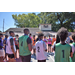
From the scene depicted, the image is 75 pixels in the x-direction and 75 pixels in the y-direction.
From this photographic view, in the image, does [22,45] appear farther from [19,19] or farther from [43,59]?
[19,19]

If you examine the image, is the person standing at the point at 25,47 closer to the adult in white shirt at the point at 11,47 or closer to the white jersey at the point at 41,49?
the white jersey at the point at 41,49

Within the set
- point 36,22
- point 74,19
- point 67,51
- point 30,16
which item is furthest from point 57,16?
point 67,51

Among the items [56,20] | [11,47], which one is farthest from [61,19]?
[11,47]

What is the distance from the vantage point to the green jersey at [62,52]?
1968 mm

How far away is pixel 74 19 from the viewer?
2694cm

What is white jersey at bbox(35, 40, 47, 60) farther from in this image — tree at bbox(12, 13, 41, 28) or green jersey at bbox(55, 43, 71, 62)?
tree at bbox(12, 13, 41, 28)

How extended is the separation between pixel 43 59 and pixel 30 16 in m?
44.0

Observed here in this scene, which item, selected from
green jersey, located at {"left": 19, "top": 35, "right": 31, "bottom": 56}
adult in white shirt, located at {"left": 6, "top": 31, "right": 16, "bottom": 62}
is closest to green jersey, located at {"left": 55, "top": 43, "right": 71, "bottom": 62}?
green jersey, located at {"left": 19, "top": 35, "right": 31, "bottom": 56}

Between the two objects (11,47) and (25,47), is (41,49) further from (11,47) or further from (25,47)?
(11,47)

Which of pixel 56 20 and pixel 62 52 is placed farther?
pixel 56 20

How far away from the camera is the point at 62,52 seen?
2004 mm

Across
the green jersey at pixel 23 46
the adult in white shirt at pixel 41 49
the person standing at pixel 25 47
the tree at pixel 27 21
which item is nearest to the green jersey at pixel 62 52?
the adult in white shirt at pixel 41 49
